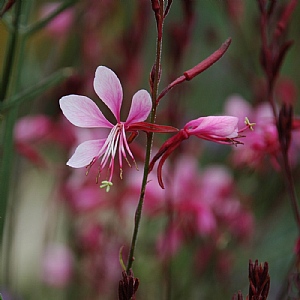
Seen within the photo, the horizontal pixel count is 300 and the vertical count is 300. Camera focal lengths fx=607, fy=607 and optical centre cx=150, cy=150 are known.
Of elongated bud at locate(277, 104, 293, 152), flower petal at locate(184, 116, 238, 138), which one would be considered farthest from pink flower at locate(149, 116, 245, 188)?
elongated bud at locate(277, 104, 293, 152)

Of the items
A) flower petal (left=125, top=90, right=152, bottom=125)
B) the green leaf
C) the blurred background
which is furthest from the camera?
the blurred background

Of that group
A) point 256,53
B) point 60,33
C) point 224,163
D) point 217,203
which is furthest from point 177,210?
point 256,53

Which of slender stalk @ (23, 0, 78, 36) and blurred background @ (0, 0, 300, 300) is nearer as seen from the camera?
slender stalk @ (23, 0, 78, 36)

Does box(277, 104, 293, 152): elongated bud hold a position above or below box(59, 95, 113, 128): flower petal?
above

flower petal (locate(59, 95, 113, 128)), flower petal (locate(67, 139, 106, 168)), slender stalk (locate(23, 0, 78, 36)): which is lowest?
flower petal (locate(67, 139, 106, 168))

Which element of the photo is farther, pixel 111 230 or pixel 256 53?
pixel 256 53

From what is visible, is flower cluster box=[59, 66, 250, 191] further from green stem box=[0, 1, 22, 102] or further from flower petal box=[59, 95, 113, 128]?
green stem box=[0, 1, 22, 102]

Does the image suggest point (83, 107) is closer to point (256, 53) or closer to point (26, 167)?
point (26, 167)
